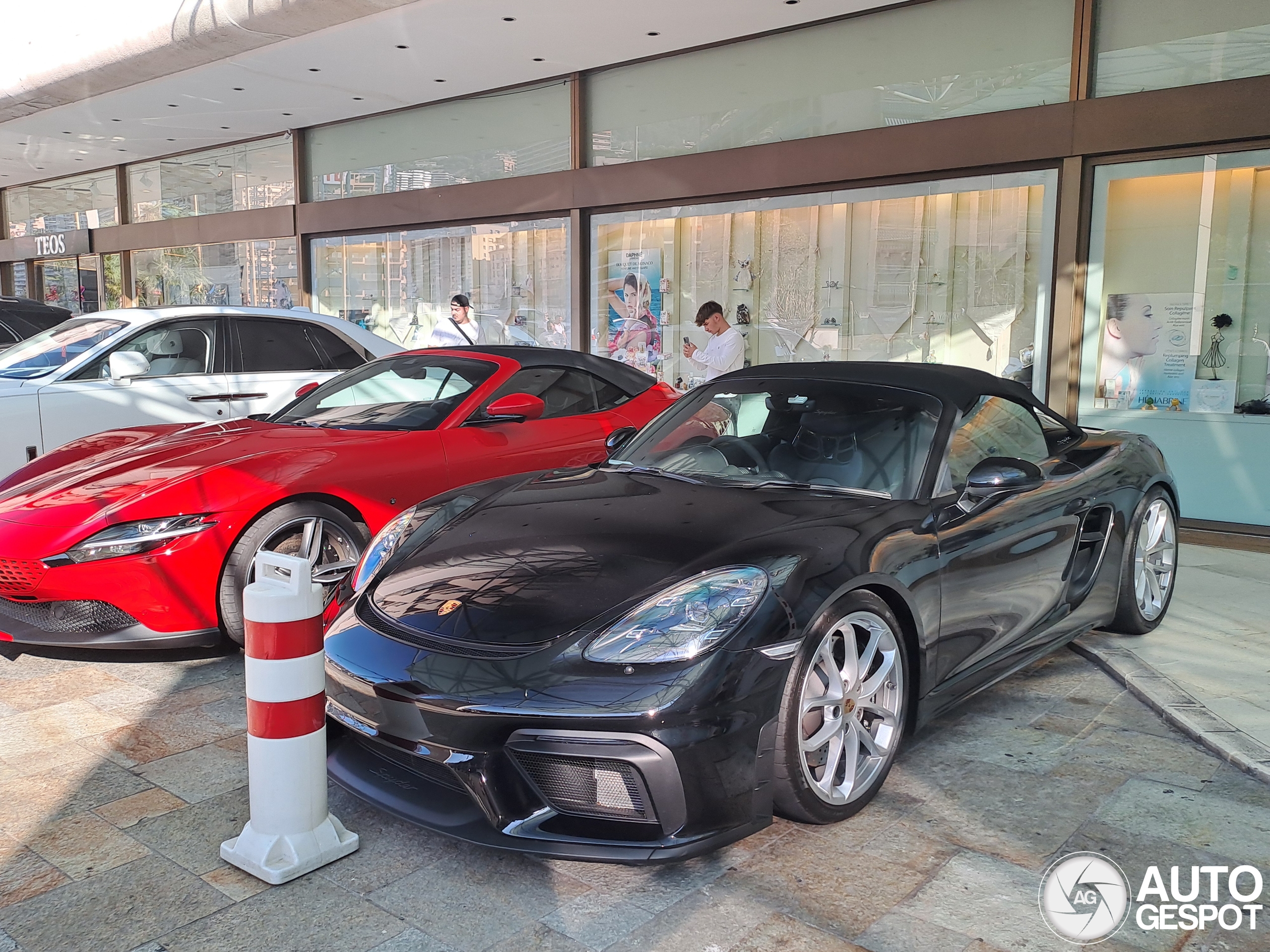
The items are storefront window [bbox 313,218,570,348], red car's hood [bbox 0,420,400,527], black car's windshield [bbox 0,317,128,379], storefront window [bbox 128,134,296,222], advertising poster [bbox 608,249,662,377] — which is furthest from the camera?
storefront window [bbox 128,134,296,222]

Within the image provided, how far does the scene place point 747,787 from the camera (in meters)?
2.69

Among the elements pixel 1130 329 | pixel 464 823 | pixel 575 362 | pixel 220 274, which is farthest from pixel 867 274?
pixel 220 274

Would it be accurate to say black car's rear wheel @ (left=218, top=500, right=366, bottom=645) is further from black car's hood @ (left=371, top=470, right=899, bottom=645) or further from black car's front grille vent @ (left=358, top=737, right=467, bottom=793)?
black car's front grille vent @ (left=358, top=737, right=467, bottom=793)

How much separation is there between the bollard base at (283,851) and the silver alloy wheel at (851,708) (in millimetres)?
1323

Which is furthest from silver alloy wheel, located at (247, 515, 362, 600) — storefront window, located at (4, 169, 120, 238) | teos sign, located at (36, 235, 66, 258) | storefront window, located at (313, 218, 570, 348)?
teos sign, located at (36, 235, 66, 258)

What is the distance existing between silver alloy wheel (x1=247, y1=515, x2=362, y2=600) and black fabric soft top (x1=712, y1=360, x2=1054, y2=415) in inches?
74.6

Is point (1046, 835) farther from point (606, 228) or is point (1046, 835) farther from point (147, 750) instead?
point (606, 228)

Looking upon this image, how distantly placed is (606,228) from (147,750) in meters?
8.47

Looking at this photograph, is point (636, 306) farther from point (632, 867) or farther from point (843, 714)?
point (632, 867)

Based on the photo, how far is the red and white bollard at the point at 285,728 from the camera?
273cm

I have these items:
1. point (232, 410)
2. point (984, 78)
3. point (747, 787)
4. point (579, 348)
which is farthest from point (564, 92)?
point (747, 787)

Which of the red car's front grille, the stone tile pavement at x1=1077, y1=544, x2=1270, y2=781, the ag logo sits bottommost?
the stone tile pavement at x1=1077, y1=544, x2=1270, y2=781

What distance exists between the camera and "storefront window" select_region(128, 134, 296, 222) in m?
15.0

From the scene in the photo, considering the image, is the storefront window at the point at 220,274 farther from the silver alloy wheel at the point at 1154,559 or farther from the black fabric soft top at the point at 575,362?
the silver alloy wheel at the point at 1154,559
